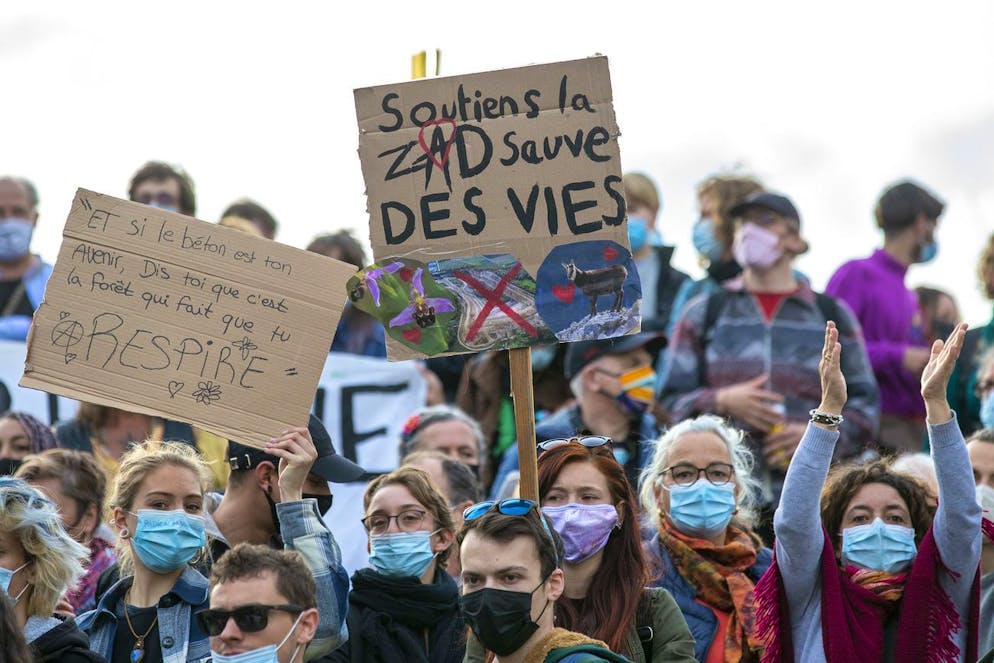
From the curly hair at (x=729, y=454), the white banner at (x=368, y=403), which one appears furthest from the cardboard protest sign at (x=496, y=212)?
the white banner at (x=368, y=403)

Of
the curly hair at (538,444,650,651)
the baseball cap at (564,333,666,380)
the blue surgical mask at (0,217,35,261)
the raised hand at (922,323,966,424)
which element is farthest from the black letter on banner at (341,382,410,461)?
the raised hand at (922,323,966,424)

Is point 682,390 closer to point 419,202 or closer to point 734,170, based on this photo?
point 734,170

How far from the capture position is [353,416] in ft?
34.1

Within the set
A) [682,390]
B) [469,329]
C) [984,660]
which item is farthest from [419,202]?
[682,390]

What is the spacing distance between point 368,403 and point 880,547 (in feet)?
14.7

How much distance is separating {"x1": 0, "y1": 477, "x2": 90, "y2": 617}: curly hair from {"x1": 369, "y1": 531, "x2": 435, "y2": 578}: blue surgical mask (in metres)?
1.13

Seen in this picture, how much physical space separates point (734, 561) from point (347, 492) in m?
3.42

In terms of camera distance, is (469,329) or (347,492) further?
(347,492)

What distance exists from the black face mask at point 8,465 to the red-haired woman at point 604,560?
2.59 m

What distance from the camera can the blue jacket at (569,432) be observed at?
28.4ft

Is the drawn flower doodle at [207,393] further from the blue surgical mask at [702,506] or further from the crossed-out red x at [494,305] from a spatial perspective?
the blue surgical mask at [702,506]

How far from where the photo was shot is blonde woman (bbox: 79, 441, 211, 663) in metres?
6.27

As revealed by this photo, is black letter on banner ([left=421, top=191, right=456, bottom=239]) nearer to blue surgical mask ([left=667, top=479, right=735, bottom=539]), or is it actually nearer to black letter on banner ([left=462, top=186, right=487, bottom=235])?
black letter on banner ([left=462, top=186, right=487, bottom=235])

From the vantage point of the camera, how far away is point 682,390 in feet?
30.6
